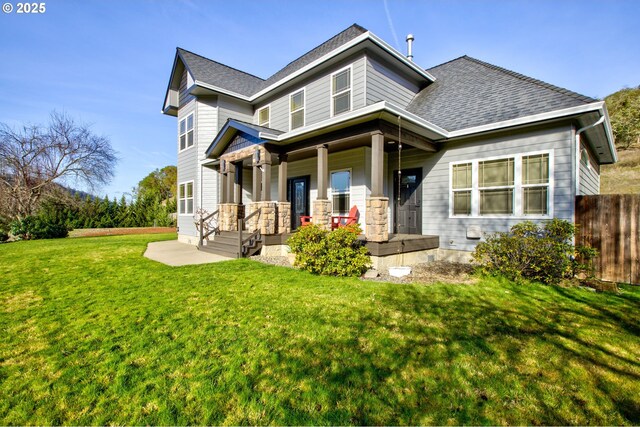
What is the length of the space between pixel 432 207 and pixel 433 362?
6.36 m

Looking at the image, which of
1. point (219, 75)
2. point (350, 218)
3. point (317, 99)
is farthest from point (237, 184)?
point (219, 75)

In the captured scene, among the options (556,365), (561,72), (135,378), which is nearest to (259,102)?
(135,378)

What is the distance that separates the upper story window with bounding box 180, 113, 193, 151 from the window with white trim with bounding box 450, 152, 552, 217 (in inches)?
443

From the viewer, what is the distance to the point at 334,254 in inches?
241

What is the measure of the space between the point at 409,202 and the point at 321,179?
3.14m

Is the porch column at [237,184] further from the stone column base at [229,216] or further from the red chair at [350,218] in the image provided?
the red chair at [350,218]

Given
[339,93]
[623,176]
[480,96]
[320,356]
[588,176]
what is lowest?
[320,356]

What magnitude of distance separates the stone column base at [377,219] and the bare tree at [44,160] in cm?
2337

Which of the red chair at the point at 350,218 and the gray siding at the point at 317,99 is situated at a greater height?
the gray siding at the point at 317,99

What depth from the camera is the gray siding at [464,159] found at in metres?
6.29

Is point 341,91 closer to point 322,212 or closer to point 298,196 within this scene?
point 322,212

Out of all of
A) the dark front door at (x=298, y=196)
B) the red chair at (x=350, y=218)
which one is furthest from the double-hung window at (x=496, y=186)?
the dark front door at (x=298, y=196)

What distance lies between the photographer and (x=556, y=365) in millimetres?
2621

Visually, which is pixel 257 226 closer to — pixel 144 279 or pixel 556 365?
pixel 144 279
